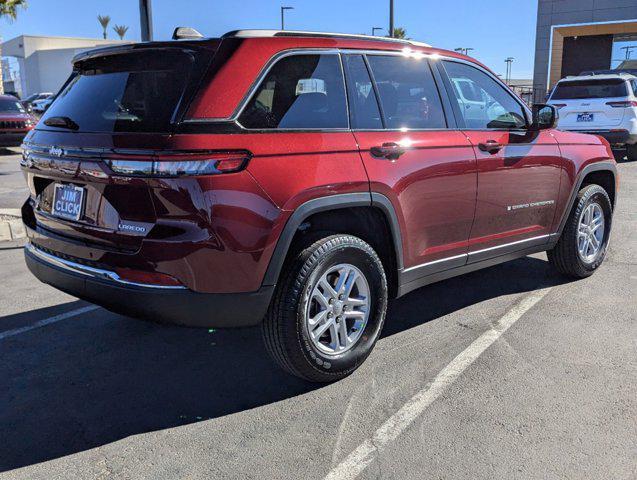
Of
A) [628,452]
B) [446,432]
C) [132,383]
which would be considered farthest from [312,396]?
[628,452]

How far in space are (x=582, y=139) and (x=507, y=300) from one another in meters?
1.52

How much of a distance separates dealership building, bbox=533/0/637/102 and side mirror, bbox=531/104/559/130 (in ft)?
87.5

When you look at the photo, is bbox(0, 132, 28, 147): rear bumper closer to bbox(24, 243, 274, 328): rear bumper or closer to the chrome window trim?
the chrome window trim

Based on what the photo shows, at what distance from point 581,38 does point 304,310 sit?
1366 inches

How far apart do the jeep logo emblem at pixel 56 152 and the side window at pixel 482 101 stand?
2.47 m

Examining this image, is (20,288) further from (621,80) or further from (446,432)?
(621,80)

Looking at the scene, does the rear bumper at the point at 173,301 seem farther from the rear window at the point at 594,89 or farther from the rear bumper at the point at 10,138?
the rear bumper at the point at 10,138

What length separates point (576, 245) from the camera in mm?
5016

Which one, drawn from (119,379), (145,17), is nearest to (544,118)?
(119,379)

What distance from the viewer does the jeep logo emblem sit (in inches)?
123

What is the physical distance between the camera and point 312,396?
3217 millimetres

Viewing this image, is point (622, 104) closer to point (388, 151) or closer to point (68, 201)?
point (388, 151)

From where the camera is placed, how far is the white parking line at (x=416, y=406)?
259cm

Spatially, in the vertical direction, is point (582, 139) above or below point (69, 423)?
above
